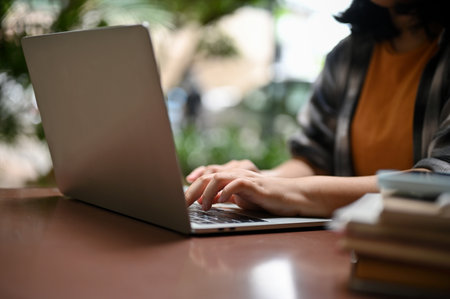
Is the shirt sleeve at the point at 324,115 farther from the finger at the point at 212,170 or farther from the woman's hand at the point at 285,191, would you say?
the woman's hand at the point at 285,191

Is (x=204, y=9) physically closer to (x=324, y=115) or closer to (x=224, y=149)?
(x=224, y=149)

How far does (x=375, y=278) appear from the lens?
451 millimetres

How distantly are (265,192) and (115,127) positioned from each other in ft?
0.79

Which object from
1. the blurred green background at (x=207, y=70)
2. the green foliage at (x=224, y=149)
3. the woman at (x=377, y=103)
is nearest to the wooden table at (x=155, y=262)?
the woman at (x=377, y=103)

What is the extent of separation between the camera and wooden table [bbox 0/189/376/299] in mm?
455

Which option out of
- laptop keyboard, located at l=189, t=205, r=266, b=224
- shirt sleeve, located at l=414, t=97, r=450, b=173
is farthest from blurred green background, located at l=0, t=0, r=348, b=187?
shirt sleeve, located at l=414, t=97, r=450, b=173

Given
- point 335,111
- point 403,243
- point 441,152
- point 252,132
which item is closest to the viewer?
point 403,243

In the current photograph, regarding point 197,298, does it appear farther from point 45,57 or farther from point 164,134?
point 45,57

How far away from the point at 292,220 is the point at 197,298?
0.32 metres

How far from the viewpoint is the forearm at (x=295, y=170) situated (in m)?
1.19

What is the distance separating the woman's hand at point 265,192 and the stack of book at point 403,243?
30cm

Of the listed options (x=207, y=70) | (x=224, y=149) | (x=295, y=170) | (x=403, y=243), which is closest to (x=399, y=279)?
(x=403, y=243)

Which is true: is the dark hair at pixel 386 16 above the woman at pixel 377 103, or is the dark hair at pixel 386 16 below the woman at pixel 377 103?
above

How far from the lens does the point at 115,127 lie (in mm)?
712
